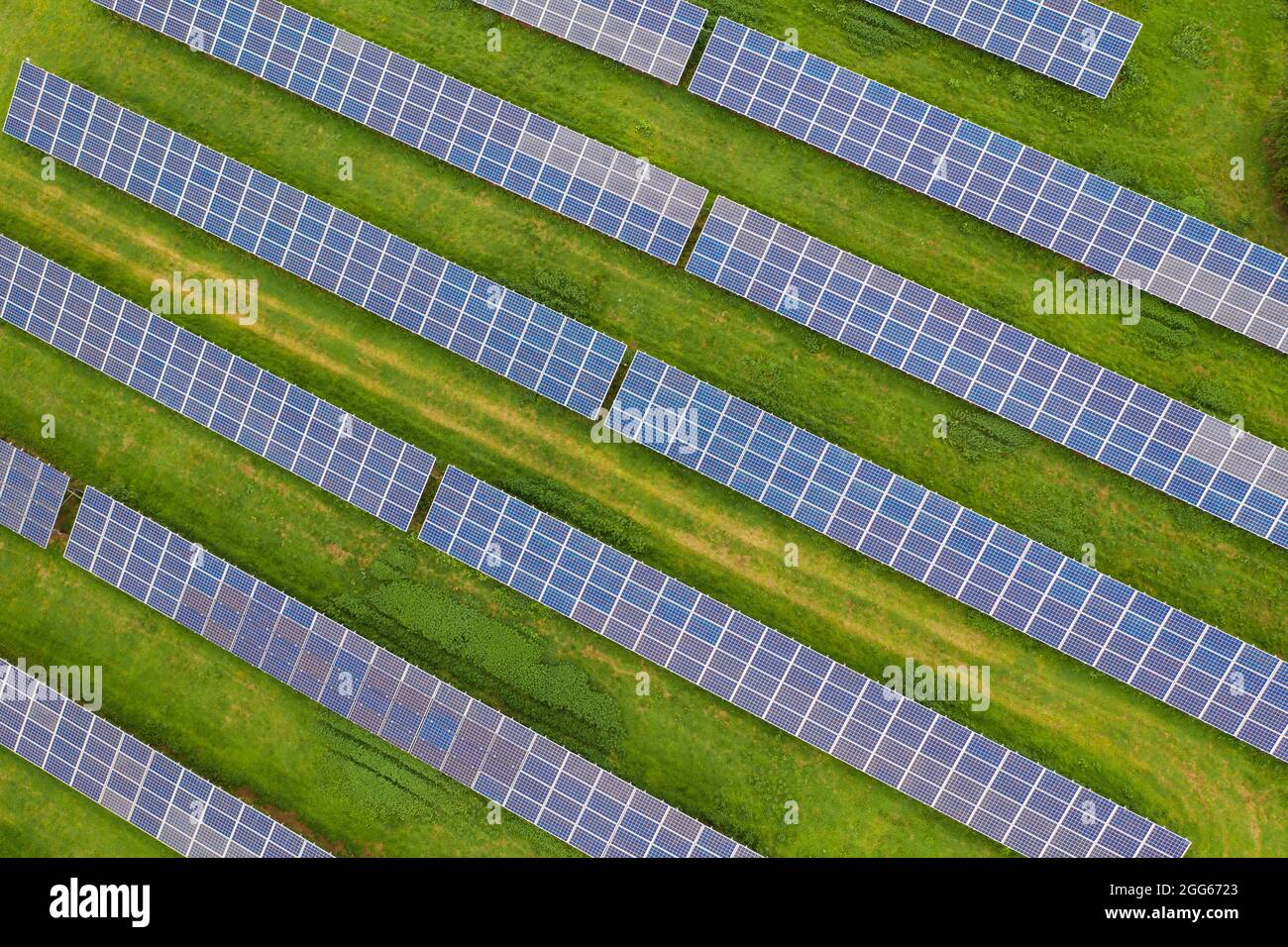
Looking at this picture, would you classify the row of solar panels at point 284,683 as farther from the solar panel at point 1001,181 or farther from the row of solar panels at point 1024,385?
the solar panel at point 1001,181

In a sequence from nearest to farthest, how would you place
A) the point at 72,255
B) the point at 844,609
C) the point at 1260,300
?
the point at 1260,300 → the point at 844,609 → the point at 72,255

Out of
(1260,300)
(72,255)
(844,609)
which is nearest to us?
(1260,300)

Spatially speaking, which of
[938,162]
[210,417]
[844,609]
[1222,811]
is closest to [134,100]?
[210,417]

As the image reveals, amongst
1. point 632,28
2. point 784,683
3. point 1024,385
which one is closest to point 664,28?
point 632,28

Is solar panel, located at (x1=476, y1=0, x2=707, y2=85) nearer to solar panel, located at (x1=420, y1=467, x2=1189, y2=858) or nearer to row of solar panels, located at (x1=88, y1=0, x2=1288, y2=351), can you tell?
row of solar panels, located at (x1=88, y1=0, x2=1288, y2=351)

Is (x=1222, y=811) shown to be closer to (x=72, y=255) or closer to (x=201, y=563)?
(x=201, y=563)

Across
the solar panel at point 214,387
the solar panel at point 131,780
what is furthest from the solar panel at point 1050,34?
the solar panel at point 131,780
